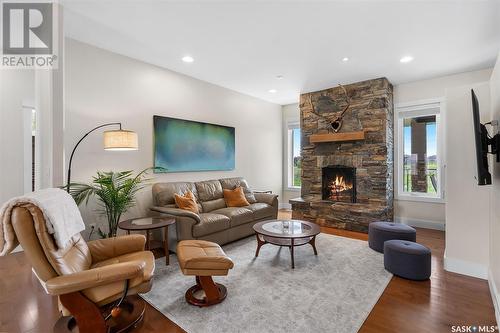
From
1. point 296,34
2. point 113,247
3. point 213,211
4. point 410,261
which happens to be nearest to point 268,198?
point 213,211

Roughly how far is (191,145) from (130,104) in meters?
1.22

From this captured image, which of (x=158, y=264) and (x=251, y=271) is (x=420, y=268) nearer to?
(x=251, y=271)

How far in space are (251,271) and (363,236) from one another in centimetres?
238

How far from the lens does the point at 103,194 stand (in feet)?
9.59

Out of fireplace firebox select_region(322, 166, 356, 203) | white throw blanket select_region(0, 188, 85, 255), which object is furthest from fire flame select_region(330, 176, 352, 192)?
white throw blanket select_region(0, 188, 85, 255)

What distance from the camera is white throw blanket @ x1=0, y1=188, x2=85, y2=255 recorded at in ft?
4.99

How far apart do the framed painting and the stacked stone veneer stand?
1.86 meters

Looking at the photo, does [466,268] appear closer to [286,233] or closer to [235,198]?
[286,233]

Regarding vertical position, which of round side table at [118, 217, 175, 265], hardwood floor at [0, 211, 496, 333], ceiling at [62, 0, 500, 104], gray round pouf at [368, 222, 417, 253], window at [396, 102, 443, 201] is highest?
ceiling at [62, 0, 500, 104]

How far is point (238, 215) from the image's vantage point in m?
3.84

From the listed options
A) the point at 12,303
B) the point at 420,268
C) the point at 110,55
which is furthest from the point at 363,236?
the point at 110,55

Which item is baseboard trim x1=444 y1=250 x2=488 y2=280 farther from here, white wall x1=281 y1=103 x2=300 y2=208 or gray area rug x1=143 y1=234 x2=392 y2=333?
white wall x1=281 y1=103 x2=300 y2=208

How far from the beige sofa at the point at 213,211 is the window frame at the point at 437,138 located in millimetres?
2680

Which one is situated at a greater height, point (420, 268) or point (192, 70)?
point (192, 70)
